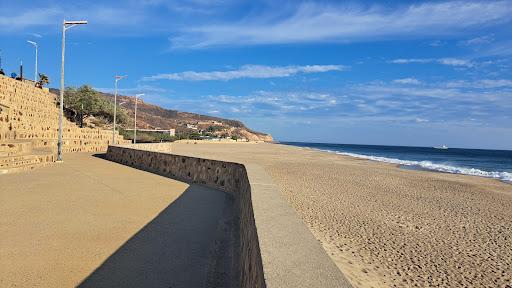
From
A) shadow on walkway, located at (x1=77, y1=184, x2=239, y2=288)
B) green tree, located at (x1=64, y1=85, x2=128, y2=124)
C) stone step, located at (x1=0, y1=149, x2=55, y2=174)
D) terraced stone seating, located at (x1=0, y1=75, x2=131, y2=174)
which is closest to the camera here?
shadow on walkway, located at (x1=77, y1=184, x2=239, y2=288)

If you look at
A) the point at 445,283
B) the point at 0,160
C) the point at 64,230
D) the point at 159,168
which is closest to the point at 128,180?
the point at 159,168

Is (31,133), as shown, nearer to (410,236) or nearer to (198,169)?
(198,169)

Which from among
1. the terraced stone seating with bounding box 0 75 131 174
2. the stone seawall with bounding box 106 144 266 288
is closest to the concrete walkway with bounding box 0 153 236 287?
the stone seawall with bounding box 106 144 266 288

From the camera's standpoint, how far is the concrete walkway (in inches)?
183

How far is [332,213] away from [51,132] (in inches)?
996

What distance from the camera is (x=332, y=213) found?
9.66 metres

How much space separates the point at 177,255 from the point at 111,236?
140 centimetres

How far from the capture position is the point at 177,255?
5492mm

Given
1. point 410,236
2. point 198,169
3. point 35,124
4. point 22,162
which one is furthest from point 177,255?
point 35,124

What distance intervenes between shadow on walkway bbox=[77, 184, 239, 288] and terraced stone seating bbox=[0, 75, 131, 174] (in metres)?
9.61

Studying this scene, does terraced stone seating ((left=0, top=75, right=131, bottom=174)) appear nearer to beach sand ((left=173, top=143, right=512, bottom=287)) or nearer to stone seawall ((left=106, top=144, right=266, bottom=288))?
stone seawall ((left=106, top=144, right=266, bottom=288))

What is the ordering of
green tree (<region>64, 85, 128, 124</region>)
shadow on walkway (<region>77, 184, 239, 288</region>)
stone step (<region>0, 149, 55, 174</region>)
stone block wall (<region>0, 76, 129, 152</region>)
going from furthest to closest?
green tree (<region>64, 85, 128, 124</region>) → stone block wall (<region>0, 76, 129, 152</region>) → stone step (<region>0, 149, 55, 174</region>) → shadow on walkway (<region>77, 184, 239, 288</region>)

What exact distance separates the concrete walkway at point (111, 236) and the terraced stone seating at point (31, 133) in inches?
207

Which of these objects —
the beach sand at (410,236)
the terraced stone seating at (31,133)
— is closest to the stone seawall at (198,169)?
the beach sand at (410,236)
